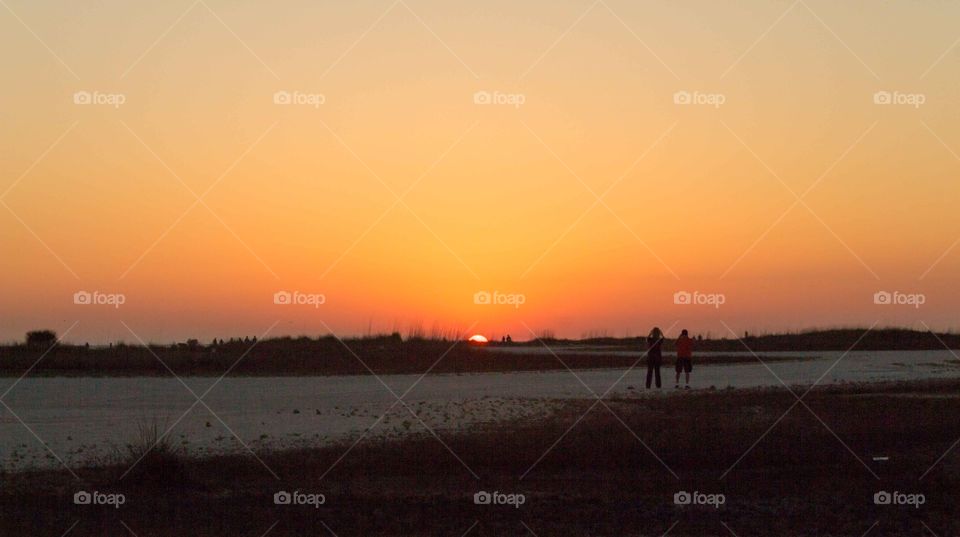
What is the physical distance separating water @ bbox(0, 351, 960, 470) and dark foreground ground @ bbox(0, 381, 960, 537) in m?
2.01

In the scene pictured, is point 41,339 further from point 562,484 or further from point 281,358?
point 562,484

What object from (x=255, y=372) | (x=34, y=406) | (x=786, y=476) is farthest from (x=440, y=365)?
(x=786, y=476)

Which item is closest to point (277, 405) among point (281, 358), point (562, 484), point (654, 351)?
point (654, 351)

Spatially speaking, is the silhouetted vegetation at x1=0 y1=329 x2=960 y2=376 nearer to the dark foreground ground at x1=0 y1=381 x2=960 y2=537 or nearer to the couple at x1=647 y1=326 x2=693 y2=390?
the couple at x1=647 y1=326 x2=693 y2=390

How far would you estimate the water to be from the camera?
20.2m

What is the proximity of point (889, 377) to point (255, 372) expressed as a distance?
77.1ft

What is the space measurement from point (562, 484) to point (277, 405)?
13.5 m

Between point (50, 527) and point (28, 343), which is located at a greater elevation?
point (28, 343)

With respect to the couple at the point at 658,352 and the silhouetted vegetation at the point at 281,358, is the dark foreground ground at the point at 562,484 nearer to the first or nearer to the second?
the couple at the point at 658,352

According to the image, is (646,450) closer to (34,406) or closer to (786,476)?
(786,476)

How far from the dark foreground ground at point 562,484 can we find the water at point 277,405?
2.01 metres

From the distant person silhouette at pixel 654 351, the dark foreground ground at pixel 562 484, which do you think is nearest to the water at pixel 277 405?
the distant person silhouette at pixel 654 351

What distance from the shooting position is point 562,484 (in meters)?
15.7

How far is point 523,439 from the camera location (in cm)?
2041
